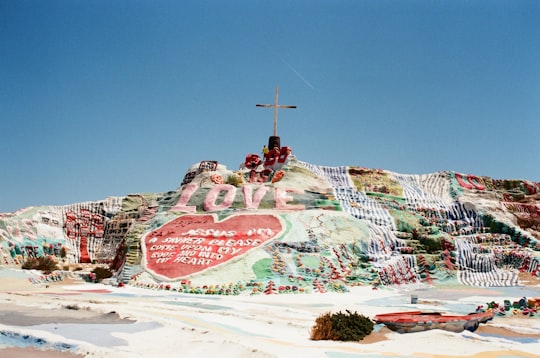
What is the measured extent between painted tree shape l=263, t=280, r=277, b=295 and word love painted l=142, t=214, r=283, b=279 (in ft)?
7.13

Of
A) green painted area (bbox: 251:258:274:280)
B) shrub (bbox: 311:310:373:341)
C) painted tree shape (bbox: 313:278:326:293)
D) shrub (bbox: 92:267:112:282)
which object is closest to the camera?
shrub (bbox: 311:310:373:341)

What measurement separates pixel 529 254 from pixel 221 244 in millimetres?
16118

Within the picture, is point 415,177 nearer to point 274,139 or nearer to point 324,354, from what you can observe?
point 274,139

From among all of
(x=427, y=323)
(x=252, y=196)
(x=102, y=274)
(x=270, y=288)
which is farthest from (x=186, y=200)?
(x=427, y=323)

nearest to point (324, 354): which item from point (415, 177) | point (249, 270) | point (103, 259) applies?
point (249, 270)

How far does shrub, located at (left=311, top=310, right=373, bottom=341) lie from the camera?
9664 millimetres

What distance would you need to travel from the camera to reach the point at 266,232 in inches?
875

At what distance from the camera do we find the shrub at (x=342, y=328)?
31.7 ft

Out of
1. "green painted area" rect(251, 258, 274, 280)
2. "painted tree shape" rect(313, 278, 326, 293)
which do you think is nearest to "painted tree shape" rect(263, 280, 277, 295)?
"green painted area" rect(251, 258, 274, 280)

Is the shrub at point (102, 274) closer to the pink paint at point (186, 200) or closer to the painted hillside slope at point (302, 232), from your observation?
the painted hillside slope at point (302, 232)

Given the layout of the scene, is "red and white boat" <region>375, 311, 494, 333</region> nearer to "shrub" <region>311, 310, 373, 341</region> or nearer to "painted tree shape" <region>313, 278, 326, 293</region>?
"shrub" <region>311, 310, 373, 341</region>

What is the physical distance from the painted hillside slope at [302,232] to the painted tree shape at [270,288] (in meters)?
0.07

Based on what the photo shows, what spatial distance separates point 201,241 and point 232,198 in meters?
4.14

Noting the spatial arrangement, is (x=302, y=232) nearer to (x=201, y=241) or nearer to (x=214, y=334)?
(x=201, y=241)
